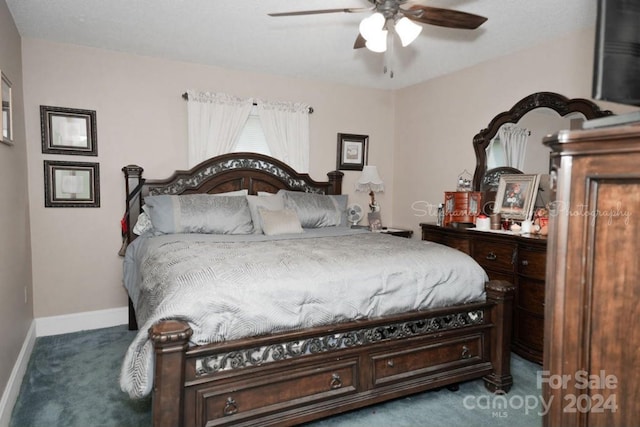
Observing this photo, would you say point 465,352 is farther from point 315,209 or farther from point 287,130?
point 287,130

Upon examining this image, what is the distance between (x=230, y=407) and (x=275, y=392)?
0.72 feet

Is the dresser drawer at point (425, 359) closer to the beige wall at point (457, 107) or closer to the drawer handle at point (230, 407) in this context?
the drawer handle at point (230, 407)

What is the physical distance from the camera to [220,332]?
1794 millimetres

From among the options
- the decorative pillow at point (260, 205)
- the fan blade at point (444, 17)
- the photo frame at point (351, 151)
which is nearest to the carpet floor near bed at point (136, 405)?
the decorative pillow at point (260, 205)

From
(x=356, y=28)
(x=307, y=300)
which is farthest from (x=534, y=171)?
(x=307, y=300)

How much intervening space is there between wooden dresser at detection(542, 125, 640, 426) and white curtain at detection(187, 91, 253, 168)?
3.53 m

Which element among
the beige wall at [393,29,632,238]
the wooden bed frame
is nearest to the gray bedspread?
the wooden bed frame

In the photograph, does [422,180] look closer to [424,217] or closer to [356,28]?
[424,217]

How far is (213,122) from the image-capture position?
A: 3947 millimetres

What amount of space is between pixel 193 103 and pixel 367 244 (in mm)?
2254

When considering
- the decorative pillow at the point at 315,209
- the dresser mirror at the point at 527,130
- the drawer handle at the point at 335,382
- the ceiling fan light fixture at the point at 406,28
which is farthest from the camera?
the decorative pillow at the point at 315,209

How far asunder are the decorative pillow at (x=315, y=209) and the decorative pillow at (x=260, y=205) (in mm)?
83

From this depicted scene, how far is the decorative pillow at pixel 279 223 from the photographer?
336 centimetres

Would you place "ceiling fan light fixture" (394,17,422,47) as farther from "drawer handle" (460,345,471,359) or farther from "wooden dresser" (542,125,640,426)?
"drawer handle" (460,345,471,359)
